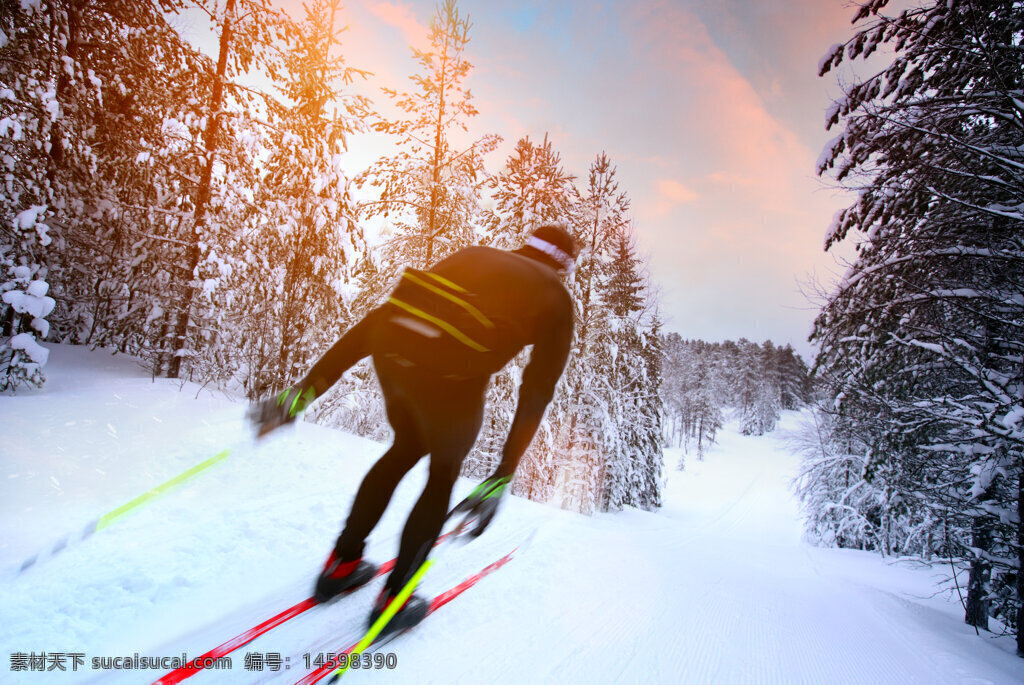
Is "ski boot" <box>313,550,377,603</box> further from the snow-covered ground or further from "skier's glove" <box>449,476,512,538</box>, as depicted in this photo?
"skier's glove" <box>449,476,512,538</box>

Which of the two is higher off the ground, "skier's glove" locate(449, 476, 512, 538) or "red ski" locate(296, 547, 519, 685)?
"skier's glove" locate(449, 476, 512, 538)

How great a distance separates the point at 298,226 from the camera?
7809mm

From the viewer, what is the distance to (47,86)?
514 cm

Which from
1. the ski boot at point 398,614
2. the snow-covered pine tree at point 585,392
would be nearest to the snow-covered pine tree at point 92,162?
the ski boot at point 398,614

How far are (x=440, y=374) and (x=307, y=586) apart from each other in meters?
1.68

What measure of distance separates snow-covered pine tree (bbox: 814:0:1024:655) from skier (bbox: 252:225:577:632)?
18.8ft

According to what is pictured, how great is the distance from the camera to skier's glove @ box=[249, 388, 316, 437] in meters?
2.05

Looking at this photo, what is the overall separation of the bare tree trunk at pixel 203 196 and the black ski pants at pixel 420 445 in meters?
6.41

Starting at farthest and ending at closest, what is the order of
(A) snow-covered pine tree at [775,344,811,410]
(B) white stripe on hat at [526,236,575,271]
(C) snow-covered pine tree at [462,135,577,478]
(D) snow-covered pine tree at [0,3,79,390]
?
(A) snow-covered pine tree at [775,344,811,410] < (C) snow-covered pine tree at [462,135,577,478] < (D) snow-covered pine tree at [0,3,79,390] < (B) white stripe on hat at [526,236,575,271]

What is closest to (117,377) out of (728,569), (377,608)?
(377,608)

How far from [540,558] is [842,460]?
22.3m

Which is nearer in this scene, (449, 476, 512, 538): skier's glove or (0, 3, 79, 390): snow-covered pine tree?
(449, 476, 512, 538): skier's glove

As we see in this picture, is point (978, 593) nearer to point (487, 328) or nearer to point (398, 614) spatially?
point (398, 614)

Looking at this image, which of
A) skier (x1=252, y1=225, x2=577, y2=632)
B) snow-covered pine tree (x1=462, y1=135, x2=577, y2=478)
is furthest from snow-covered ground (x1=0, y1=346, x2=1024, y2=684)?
snow-covered pine tree (x1=462, y1=135, x2=577, y2=478)
